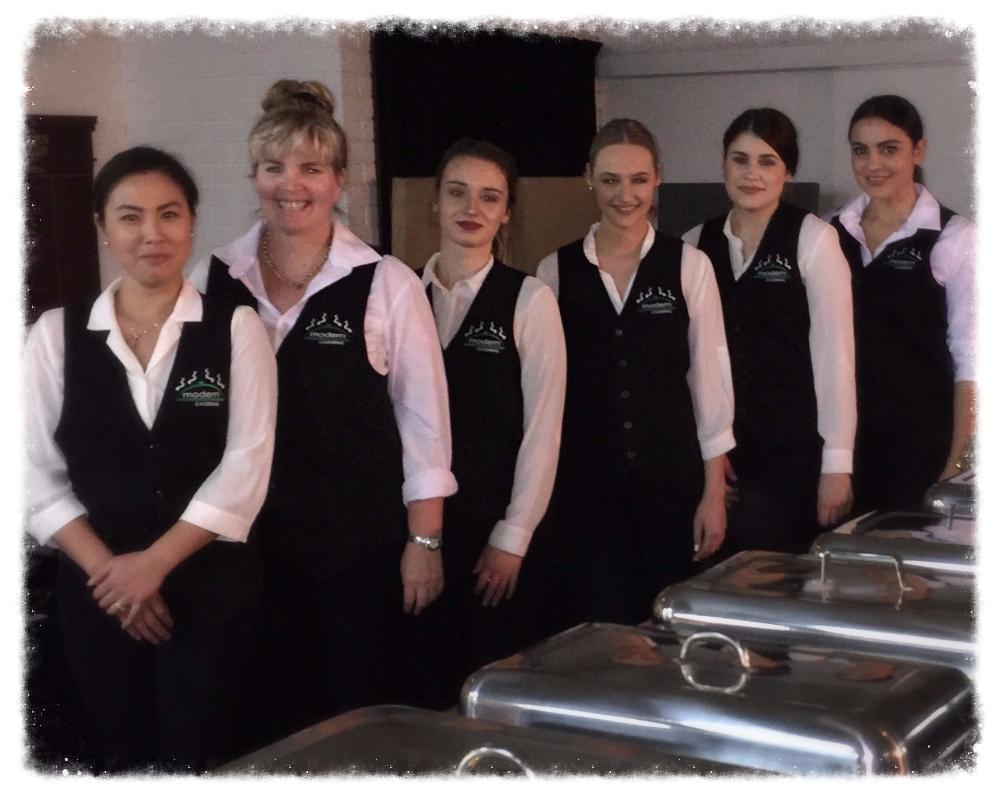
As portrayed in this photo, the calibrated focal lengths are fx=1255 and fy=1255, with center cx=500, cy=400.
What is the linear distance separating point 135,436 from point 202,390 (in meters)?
0.11

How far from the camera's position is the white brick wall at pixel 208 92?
445 centimetres

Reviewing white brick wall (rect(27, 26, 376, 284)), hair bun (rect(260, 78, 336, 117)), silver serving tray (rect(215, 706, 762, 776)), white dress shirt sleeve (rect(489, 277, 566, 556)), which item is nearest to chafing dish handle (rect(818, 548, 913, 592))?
silver serving tray (rect(215, 706, 762, 776))

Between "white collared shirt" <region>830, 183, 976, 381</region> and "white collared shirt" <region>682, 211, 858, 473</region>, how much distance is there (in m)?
0.23

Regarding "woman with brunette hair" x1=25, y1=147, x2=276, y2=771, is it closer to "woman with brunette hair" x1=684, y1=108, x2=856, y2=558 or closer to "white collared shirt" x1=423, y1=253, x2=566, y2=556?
"white collared shirt" x1=423, y1=253, x2=566, y2=556

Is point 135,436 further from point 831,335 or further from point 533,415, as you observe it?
point 831,335

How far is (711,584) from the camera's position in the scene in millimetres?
1549

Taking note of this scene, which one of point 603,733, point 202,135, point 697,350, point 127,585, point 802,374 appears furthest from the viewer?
point 202,135

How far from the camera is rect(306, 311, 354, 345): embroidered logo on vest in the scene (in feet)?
6.69

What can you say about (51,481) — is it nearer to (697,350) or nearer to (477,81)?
(697,350)

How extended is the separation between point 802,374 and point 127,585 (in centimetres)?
161

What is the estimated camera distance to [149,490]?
1791 mm

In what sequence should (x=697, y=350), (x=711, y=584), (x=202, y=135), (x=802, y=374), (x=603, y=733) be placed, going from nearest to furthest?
(x=603, y=733)
(x=711, y=584)
(x=697, y=350)
(x=802, y=374)
(x=202, y=135)

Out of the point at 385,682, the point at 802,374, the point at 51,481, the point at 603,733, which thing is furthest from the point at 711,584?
the point at 802,374

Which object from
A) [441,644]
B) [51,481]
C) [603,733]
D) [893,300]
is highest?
[893,300]
